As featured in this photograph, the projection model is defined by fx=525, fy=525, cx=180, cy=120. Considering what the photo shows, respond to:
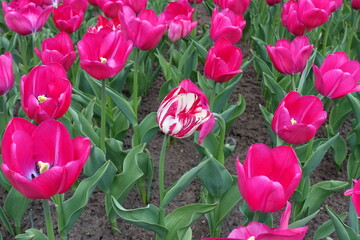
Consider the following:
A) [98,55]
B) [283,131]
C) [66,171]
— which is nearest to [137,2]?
[98,55]

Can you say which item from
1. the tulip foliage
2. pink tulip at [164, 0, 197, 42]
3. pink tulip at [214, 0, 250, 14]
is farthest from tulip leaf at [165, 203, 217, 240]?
pink tulip at [214, 0, 250, 14]

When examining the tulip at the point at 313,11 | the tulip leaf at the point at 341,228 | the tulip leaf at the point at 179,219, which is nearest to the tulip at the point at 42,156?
the tulip leaf at the point at 179,219

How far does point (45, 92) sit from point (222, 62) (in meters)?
0.58

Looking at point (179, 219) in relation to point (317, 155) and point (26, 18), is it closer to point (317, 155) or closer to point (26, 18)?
point (317, 155)

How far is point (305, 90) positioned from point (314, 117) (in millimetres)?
911

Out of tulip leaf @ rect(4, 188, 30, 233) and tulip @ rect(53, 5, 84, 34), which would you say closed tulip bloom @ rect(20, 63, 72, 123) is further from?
tulip @ rect(53, 5, 84, 34)

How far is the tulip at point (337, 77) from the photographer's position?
169cm

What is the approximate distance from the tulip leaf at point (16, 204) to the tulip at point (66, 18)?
2.63 ft

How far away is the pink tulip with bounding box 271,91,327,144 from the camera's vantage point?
1.44 metres

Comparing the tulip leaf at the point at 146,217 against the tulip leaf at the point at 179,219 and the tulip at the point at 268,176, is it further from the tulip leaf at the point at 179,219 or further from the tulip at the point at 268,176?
the tulip at the point at 268,176

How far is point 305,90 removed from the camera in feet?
7.98

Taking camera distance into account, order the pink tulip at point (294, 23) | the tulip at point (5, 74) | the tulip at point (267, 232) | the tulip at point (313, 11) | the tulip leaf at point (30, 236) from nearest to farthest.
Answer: the tulip at point (267, 232)
the tulip leaf at point (30, 236)
the tulip at point (5, 74)
the tulip at point (313, 11)
the pink tulip at point (294, 23)

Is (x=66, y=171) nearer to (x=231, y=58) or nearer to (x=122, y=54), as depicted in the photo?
(x=122, y=54)

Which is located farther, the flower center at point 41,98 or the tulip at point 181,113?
the flower center at point 41,98
